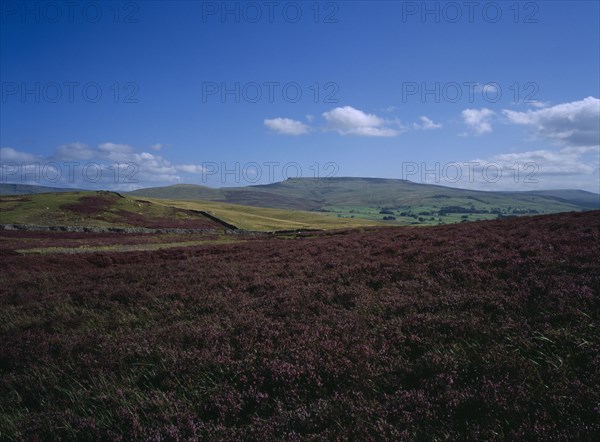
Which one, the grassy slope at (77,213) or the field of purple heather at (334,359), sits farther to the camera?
the grassy slope at (77,213)

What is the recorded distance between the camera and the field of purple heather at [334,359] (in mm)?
4684

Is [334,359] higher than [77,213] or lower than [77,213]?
higher

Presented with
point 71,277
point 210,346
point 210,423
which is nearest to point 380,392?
point 210,423

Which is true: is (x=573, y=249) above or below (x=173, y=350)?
above

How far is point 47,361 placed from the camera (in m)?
7.76

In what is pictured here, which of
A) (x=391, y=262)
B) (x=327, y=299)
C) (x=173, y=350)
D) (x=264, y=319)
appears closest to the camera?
(x=173, y=350)

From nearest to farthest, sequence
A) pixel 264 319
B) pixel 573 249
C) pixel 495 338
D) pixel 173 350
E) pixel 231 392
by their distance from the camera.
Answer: pixel 231 392 < pixel 495 338 < pixel 173 350 < pixel 264 319 < pixel 573 249

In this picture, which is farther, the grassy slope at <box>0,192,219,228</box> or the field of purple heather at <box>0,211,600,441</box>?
the grassy slope at <box>0,192,219,228</box>

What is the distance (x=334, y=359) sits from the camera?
6.32 metres

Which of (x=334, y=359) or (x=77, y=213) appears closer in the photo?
(x=334, y=359)

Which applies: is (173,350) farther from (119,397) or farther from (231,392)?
(231,392)

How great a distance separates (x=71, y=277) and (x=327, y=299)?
1523cm

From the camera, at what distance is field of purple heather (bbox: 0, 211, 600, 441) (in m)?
4.68

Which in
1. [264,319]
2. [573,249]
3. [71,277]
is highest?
[573,249]
